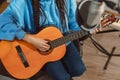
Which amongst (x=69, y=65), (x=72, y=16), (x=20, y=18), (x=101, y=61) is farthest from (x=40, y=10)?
(x=101, y=61)

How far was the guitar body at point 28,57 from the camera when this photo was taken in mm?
1221

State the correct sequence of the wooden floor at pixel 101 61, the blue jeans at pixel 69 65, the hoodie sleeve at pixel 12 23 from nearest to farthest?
the hoodie sleeve at pixel 12 23 < the blue jeans at pixel 69 65 < the wooden floor at pixel 101 61

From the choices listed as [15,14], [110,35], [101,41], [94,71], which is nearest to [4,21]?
[15,14]

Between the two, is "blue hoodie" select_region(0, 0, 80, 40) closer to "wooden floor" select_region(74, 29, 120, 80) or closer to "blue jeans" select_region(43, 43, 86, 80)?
"blue jeans" select_region(43, 43, 86, 80)

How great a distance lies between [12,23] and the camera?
3.98 feet

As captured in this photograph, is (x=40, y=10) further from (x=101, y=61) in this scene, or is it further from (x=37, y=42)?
(x=101, y=61)

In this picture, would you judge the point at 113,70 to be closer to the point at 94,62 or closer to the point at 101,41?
the point at 94,62

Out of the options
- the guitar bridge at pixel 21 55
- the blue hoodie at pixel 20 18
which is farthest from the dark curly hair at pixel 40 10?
the guitar bridge at pixel 21 55

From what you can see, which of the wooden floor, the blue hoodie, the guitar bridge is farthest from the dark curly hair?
the wooden floor

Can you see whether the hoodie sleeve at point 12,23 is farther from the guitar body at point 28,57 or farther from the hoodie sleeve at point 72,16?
the hoodie sleeve at point 72,16

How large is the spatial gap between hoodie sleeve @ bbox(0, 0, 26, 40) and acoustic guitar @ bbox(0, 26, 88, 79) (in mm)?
44

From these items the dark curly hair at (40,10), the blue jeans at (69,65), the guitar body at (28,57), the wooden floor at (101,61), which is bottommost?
the wooden floor at (101,61)

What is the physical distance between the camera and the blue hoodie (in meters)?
1.20

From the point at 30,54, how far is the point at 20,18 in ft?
0.65
